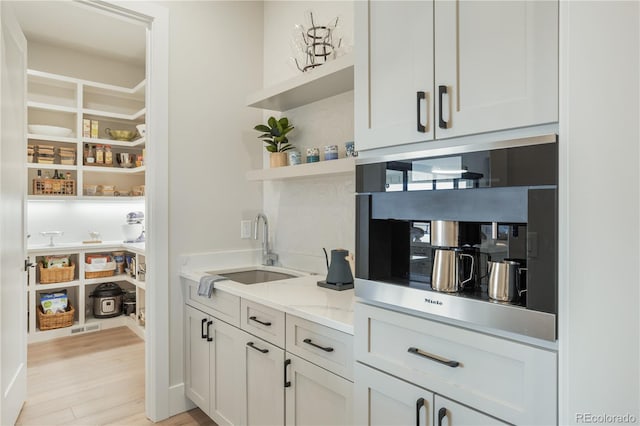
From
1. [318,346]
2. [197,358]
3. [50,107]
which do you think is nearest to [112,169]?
[50,107]

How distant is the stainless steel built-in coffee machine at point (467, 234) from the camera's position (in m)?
0.90

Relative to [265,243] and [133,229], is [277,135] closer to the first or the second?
[265,243]

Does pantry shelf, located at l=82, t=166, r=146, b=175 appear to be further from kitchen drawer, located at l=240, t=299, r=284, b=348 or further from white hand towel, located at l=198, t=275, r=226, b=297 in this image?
kitchen drawer, located at l=240, t=299, r=284, b=348

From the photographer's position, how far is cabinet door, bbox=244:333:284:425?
5.48 feet

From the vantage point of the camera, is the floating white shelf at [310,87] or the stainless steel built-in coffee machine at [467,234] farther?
the floating white shelf at [310,87]

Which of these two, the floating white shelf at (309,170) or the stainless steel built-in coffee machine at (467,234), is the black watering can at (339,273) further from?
the stainless steel built-in coffee machine at (467,234)

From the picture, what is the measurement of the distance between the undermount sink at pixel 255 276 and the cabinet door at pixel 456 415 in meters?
1.46

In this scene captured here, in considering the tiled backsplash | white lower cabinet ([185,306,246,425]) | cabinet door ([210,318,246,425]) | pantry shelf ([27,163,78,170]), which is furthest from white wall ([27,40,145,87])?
cabinet door ([210,318,246,425])

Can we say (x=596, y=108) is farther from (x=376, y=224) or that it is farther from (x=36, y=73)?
(x=36, y=73)

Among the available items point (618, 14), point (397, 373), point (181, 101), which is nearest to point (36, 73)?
point (181, 101)

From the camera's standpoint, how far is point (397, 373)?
1.20m

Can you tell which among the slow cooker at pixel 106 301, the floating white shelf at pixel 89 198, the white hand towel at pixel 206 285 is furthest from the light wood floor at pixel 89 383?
the floating white shelf at pixel 89 198

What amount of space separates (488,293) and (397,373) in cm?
37

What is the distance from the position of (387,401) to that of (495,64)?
1.00 m
